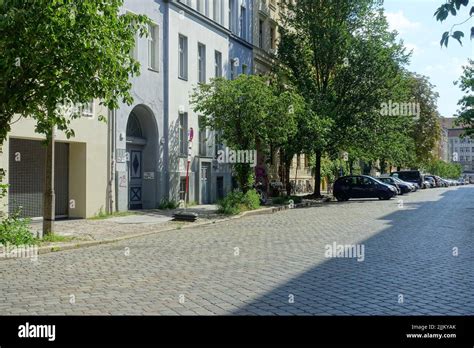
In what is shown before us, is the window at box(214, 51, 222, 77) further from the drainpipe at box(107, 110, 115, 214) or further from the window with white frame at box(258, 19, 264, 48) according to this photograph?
the drainpipe at box(107, 110, 115, 214)

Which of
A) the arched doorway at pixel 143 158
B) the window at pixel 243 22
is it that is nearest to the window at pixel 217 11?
the window at pixel 243 22

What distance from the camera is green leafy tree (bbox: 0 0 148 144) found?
10.4m

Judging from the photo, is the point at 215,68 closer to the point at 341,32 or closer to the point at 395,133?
the point at 341,32

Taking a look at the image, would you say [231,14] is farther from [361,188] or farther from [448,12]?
[448,12]

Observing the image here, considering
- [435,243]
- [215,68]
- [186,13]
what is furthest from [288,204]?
[435,243]

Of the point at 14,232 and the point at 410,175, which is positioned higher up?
the point at 410,175

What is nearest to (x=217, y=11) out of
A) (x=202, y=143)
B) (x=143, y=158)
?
(x=202, y=143)

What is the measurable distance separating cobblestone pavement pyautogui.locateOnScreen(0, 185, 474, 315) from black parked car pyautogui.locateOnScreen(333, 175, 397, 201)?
19.9 m

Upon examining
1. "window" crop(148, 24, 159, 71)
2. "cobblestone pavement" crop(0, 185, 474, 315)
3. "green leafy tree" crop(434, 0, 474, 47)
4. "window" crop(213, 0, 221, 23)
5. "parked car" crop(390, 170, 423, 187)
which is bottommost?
"cobblestone pavement" crop(0, 185, 474, 315)

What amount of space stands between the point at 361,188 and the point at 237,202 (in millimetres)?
14039

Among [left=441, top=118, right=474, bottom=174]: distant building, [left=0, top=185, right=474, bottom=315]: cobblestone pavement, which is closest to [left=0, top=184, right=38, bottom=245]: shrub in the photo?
[left=0, top=185, right=474, bottom=315]: cobblestone pavement

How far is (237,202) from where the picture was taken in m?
23.6

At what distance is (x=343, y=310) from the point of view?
640 cm
